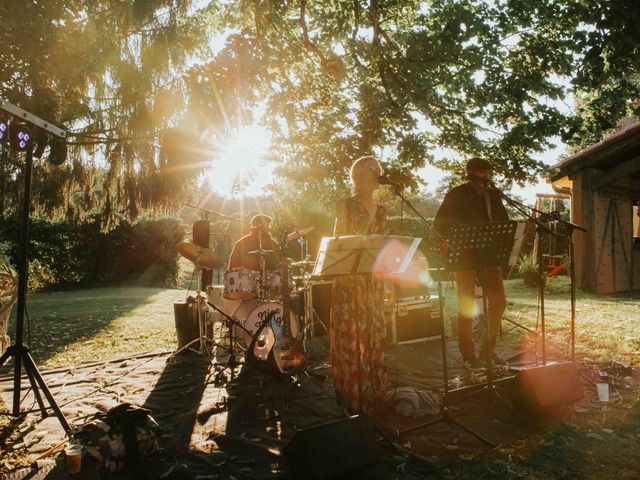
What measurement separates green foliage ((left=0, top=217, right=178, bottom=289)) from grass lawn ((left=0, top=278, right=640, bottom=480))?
5.67 feet

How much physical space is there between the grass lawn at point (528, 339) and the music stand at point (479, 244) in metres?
0.83

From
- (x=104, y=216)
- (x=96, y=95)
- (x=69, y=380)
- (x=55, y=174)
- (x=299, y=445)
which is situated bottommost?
(x=69, y=380)

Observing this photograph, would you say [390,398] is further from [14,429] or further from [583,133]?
[583,133]

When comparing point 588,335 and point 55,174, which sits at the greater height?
point 55,174

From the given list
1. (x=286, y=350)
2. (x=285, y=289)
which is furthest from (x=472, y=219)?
(x=286, y=350)

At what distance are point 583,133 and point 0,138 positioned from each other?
6.50 metres

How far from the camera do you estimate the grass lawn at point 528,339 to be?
2998mm

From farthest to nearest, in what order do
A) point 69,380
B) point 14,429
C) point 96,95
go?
point 96,95, point 69,380, point 14,429

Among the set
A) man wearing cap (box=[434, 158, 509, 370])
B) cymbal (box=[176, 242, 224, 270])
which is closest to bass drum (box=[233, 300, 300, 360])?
cymbal (box=[176, 242, 224, 270])

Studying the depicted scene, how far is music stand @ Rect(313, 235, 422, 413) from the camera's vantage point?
125 inches

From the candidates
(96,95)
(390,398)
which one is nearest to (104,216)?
(96,95)

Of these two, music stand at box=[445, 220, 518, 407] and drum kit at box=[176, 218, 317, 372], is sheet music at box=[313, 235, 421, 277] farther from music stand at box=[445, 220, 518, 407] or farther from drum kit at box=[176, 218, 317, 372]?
drum kit at box=[176, 218, 317, 372]

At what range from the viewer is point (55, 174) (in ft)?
28.9

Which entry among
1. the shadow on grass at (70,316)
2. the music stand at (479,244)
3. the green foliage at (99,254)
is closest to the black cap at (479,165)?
the music stand at (479,244)
